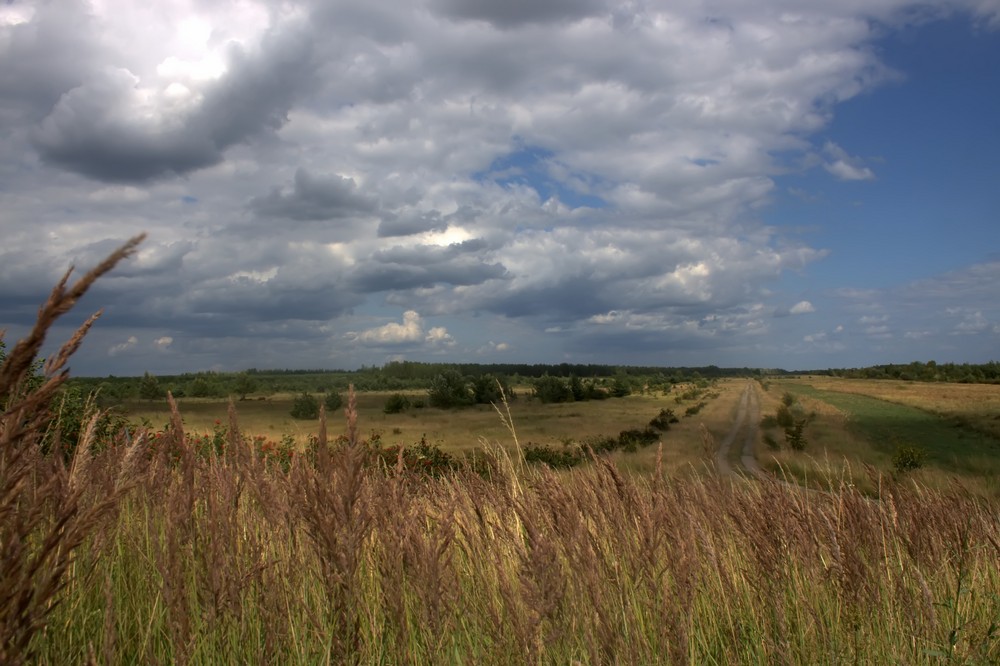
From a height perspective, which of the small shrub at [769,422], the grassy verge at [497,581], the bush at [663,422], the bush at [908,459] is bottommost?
the small shrub at [769,422]

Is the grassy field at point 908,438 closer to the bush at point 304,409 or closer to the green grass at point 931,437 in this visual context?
the green grass at point 931,437

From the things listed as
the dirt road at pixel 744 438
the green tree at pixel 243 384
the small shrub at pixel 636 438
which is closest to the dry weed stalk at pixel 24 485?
the dirt road at pixel 744 438

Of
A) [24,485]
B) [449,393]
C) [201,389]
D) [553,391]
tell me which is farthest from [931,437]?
[201,389]

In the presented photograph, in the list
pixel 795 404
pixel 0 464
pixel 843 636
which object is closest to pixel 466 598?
pixel 843 636

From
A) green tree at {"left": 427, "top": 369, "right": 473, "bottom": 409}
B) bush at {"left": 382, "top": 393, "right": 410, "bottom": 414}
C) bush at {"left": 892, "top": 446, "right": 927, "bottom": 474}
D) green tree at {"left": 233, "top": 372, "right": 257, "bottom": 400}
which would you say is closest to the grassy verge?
bush at {"left": 892, "top": 446, "right": 927, "bottom": 474}

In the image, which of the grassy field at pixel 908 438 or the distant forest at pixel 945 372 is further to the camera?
the distant forest at pixel 945 372

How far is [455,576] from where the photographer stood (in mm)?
2934

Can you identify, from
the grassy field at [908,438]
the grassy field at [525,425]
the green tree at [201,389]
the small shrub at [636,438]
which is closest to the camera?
the grassy field at [908,438]

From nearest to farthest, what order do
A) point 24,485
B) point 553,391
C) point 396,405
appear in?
point 24,485
point 396,405
point 553,391

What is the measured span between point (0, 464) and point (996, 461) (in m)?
39.6

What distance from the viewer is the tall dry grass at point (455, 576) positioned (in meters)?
2.03

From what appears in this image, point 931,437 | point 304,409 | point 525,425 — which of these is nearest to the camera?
point 304,409

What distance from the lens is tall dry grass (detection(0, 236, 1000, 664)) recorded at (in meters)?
2.03

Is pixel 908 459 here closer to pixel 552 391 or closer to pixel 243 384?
pixel 243 384
